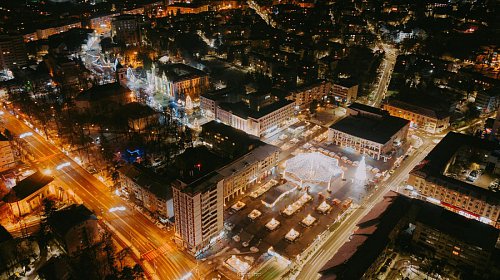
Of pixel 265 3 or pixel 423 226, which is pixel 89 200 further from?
pixel 265 3

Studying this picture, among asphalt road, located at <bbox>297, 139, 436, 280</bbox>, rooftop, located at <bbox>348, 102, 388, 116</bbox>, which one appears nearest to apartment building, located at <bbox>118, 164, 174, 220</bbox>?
asphalt road, located at <bbox>297, 139, 436, 280</bbox>

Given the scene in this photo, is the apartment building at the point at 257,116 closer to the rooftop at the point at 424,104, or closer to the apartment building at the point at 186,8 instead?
the rooftop at the point at 424,104

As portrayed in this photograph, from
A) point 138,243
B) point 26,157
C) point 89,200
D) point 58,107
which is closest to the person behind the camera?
point 138,243

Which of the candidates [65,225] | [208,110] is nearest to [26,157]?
[65,225]

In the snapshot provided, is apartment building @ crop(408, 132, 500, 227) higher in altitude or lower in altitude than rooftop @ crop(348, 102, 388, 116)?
lower

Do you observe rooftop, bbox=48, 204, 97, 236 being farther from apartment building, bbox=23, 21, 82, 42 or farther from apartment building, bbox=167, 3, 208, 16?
apartment building, bbox=167, 3, 208, 16
